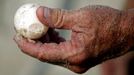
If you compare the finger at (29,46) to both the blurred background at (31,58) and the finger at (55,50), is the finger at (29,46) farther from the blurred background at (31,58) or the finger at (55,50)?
the blurred background at (31,58)

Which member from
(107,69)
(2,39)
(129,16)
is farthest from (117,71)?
(129,16)

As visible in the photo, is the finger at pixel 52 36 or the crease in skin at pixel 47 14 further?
the finger at pixel 52 36

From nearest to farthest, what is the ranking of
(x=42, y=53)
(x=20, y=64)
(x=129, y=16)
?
(x=42, y=53) → (x=129, y=16) → (x=20, y=64)

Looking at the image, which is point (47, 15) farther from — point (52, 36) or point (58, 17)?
point (52, 36)

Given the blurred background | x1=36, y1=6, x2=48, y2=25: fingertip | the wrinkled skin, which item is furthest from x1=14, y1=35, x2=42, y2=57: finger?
the blurred background

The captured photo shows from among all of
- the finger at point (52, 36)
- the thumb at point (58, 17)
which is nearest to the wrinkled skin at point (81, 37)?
the thumb at point (58, 17)

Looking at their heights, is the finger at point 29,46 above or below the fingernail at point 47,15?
below

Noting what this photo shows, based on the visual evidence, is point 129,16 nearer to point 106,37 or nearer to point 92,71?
point 106,37

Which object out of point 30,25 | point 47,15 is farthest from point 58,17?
point 30,25

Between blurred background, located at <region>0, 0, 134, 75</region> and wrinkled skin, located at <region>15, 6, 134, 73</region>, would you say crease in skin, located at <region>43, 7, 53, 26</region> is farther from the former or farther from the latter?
blurred background, located at <region>0, 0, 134, 75</region>
